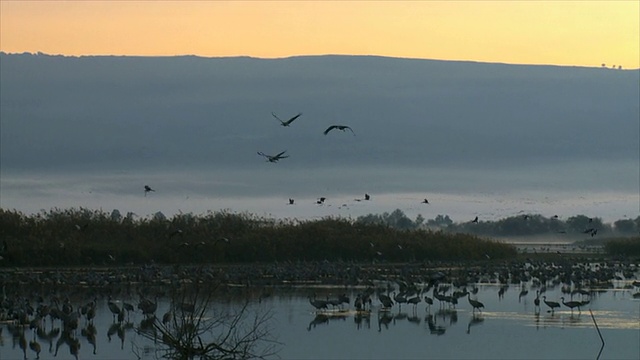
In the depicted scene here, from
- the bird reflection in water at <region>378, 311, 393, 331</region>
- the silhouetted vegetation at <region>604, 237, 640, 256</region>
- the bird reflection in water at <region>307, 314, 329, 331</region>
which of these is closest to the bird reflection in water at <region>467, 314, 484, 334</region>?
the bird reflection in water at <region>378, 311, 393, 331</region>

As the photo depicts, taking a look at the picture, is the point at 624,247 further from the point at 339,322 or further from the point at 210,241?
the point at 339,322

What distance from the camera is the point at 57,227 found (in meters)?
41.9

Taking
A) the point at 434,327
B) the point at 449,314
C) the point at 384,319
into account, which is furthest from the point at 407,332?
the point at 449,314

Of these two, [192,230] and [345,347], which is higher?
[192,230]

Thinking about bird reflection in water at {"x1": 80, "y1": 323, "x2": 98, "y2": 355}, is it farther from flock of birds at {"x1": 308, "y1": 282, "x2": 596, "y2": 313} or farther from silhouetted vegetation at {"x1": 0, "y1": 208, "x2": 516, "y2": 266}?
silhouetted vegetation at {"x1": 0, "y1": 208, "x2": 516, "y2": 266}

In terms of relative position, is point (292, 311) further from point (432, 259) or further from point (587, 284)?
point (432, 259)

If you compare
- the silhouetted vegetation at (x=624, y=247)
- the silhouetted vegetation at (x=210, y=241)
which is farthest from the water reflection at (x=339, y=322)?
the silhouetted vegetation at (x=624, y=247)

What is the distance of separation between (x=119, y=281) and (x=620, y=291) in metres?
11.5

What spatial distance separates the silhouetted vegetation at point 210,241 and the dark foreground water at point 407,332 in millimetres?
10539

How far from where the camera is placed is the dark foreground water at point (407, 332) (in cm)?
2134

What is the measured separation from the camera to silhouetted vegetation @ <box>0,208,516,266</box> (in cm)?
3978

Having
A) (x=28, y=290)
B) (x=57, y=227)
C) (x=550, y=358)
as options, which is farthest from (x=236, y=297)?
(x=57, y=227)

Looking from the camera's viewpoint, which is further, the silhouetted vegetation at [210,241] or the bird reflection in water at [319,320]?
the silhouetted vegetation at [210,241]

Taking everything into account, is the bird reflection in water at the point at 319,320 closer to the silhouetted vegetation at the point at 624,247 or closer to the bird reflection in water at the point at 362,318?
the bird reflection in water at the point at 362,318
